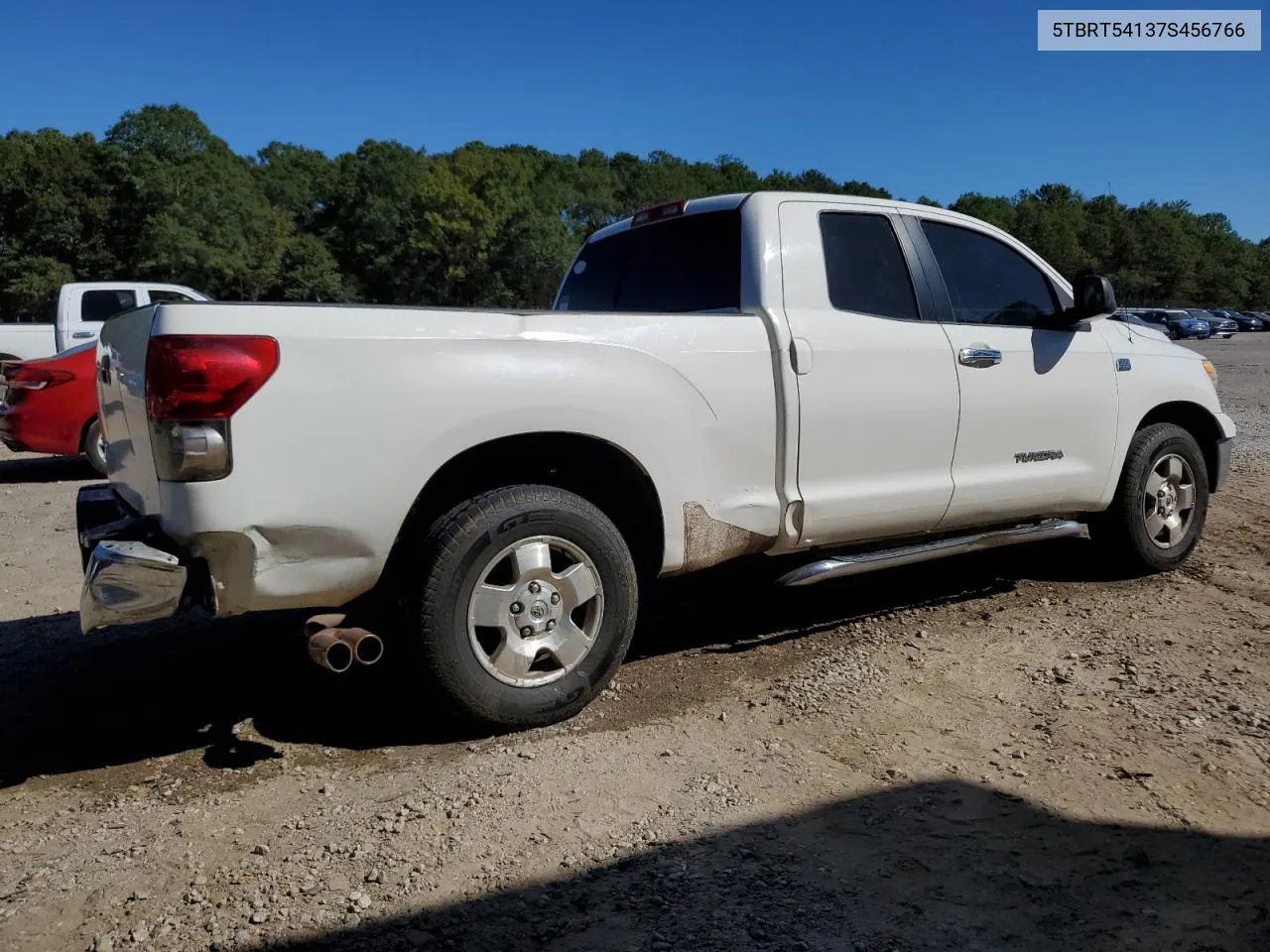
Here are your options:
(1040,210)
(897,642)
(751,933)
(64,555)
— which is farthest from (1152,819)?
(1040,210)

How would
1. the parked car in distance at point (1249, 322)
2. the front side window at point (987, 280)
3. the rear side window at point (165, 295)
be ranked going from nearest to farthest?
the front side window at point (987, 280) → the rear side window at point (165, 295) → the parked car in distance at point (1249, 322)

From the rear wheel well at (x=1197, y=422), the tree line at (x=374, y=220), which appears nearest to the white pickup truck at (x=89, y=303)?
the rear wheel well at (x=1197, y=422)

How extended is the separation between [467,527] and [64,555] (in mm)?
4387

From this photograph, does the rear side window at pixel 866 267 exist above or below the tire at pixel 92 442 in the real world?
above

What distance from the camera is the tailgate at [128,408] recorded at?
305cm

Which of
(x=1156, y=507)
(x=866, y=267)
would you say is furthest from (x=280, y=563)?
(x=1156, y=507)

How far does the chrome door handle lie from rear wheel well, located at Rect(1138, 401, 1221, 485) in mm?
1431

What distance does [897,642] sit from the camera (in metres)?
4.44

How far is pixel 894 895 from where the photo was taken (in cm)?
247

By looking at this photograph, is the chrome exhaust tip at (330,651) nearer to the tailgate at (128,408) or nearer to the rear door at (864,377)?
the tailgate at (128,408)

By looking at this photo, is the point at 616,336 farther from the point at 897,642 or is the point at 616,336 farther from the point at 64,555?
the point at 64,555

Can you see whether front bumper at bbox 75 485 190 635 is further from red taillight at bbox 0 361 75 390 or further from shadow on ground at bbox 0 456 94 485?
shadow on ground at bbox 0 456 94 485

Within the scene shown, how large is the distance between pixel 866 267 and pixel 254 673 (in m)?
3.20

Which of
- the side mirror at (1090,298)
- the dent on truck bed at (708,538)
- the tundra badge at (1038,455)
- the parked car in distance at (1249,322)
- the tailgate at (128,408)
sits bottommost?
the dent on truck bed at (708,538)
